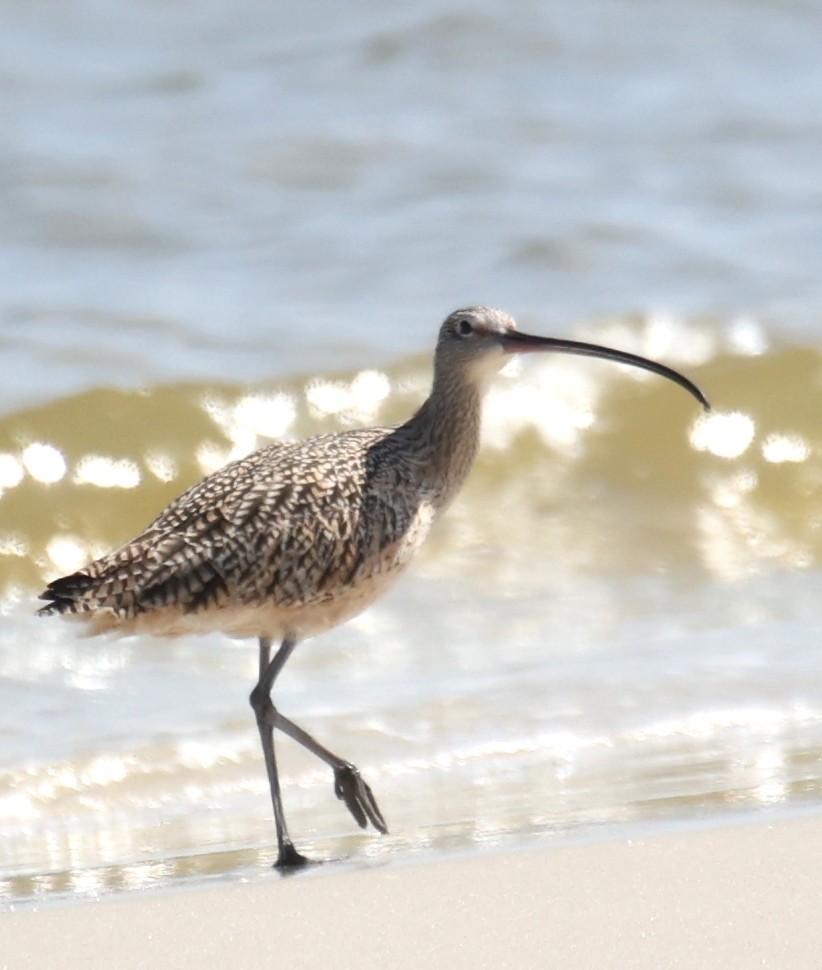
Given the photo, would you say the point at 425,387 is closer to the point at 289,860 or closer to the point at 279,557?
the point at 279,557

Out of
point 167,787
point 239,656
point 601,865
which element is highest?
point 239,656

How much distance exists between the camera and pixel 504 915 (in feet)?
13.9

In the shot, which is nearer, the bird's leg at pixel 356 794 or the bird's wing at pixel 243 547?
the bird's wing at pixel 243 547

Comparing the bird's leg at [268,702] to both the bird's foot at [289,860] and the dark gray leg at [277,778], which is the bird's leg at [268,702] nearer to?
the dark gray leg at [277,778]

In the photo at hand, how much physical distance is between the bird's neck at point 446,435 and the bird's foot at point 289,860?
127 cm

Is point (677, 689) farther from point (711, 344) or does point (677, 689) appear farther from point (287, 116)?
point (287, 116)

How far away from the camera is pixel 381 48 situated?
47.0 feet

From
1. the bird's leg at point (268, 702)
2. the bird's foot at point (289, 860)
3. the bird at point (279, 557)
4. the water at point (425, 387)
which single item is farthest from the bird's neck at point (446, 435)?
the bird's foot at point (289, 860)

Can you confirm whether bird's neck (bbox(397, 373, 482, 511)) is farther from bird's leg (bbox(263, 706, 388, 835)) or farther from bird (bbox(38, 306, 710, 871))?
bird's leg (bbox(263, 706, 388, 835))

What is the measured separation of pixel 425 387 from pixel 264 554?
452cm

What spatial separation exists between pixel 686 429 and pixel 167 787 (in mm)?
4187

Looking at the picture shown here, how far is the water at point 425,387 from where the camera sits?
21.0ft

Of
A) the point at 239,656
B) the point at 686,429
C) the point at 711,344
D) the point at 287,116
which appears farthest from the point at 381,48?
the point at 239,656

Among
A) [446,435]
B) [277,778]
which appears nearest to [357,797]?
[277,778]
